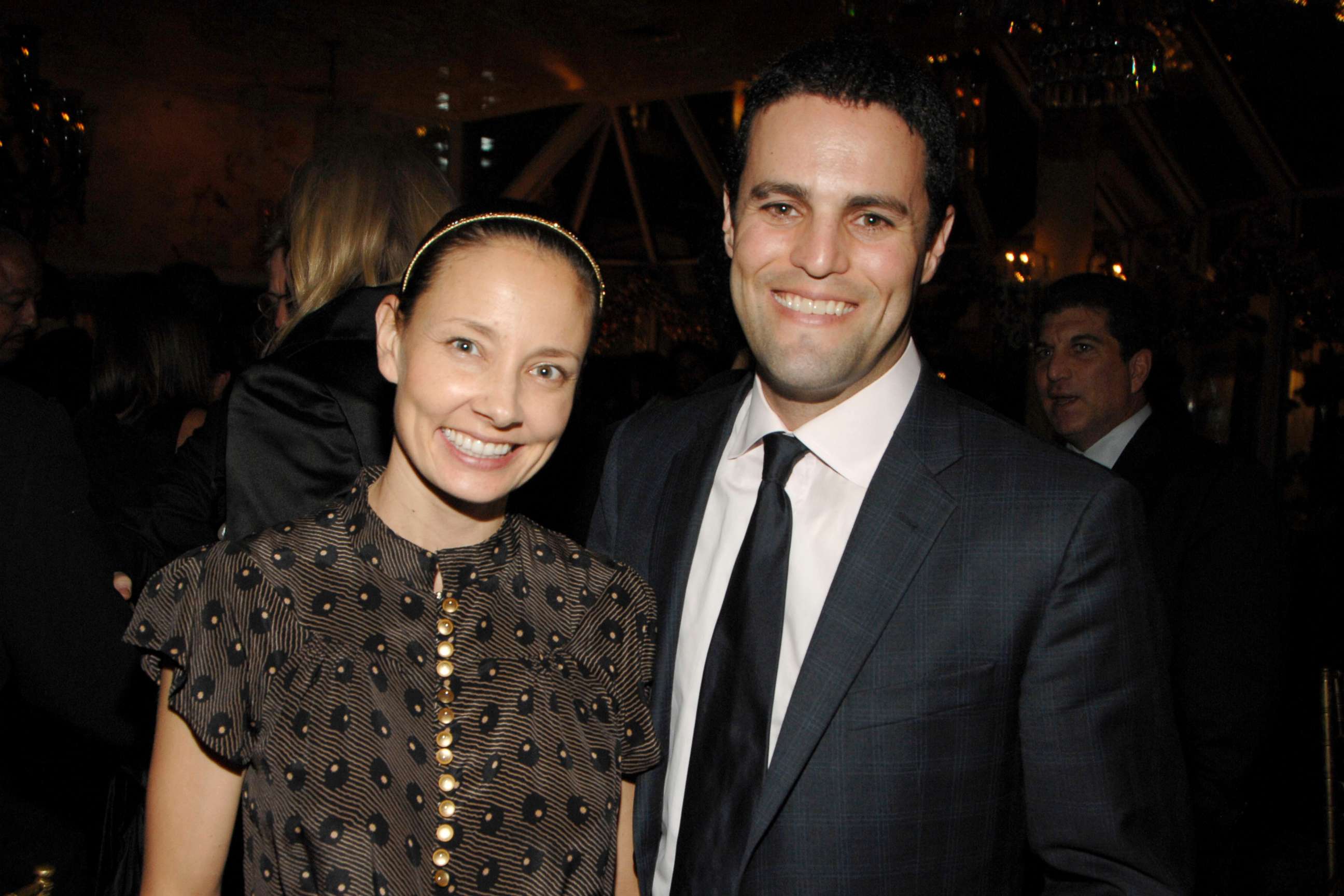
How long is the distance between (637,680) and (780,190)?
77 centimetres

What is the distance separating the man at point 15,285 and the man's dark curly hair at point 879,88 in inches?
96.2

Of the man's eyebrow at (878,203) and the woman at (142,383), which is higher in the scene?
the man's eyebrow at (878,203)

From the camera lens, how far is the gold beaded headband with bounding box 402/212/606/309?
1.48 m

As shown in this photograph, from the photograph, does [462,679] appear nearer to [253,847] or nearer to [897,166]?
[253,847]

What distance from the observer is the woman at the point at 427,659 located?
1.34 m

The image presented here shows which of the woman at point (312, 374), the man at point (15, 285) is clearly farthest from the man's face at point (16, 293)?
the woman at point (312, 374)

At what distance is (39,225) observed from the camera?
4.19 m

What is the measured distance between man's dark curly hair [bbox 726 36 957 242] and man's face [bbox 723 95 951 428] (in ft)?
0.05

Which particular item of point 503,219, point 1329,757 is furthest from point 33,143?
point 1329,757

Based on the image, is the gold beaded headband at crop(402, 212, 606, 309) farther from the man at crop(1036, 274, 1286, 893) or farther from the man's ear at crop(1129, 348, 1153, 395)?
the man's ear at crop(1129, 348, 1153, 395)

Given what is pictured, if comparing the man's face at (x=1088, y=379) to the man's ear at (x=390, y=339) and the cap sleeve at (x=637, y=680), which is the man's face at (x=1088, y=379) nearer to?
the cap sleeve at (x=637, y=680)

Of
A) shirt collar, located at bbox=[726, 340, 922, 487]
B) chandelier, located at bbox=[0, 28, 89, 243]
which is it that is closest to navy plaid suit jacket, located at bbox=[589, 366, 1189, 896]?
shirt collar, located at bbox=[726, 340, 922, 487]

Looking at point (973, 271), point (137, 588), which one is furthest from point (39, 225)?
point (973, 271)

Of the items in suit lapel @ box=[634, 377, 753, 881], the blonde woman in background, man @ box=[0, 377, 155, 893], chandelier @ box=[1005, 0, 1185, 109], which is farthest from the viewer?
chandelier @ box=[1005, 0, 1185, 109]
